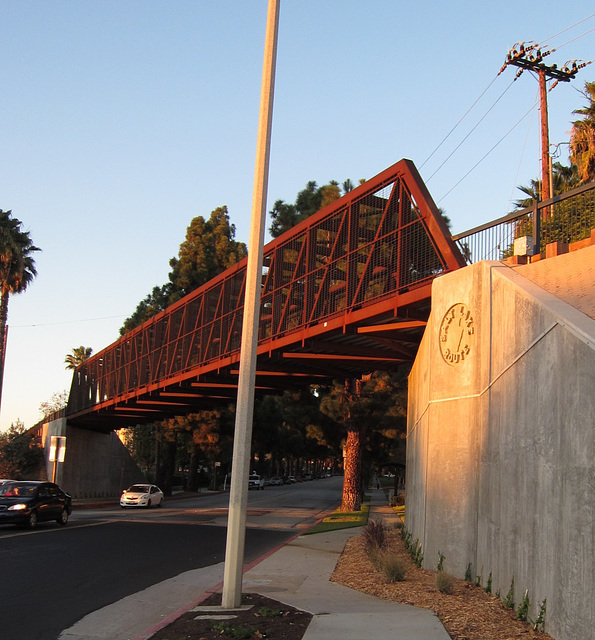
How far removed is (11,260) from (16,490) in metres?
23.5

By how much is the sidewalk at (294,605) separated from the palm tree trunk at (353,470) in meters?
17.3

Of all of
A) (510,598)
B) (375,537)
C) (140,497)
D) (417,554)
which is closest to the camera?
(510,598)

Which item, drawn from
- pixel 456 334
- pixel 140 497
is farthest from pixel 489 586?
pixel 140 497

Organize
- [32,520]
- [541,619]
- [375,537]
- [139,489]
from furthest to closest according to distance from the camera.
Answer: [139,489], [32,520], [375,537], [541,619]

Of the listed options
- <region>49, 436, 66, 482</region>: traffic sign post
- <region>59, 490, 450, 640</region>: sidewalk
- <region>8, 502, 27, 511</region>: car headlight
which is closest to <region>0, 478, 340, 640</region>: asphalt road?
<region>59, 490, 450, 640</region>: sidewalk

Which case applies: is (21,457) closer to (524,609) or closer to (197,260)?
(197,260)

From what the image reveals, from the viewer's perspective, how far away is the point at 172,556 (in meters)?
16.8

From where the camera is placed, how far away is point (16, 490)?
23.8 metres

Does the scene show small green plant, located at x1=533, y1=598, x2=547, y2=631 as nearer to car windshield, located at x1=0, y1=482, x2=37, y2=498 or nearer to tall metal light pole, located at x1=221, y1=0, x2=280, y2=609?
tall metal light pole, located at x1=221, y1=0, x2=280, y2=609

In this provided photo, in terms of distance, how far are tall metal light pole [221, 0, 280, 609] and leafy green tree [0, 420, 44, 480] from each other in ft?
124

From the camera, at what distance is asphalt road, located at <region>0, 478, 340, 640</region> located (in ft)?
32.9

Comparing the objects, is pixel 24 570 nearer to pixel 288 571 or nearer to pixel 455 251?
pixel 288 571

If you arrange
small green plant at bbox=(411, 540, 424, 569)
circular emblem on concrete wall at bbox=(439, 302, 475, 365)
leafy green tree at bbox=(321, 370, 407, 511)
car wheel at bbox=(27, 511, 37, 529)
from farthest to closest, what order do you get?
1. leafy green tree at bbox=(321, 370, 407, 511)
2. car wheel at bbox=(27, 511, 37, 529)
3. small green plant at bbox=(411, 540, 424, 569)
4. circular emblem on concrete wall at bbox=(439, 302, 475, 365)

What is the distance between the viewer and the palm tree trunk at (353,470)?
32.6m
